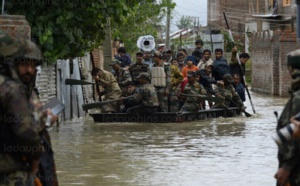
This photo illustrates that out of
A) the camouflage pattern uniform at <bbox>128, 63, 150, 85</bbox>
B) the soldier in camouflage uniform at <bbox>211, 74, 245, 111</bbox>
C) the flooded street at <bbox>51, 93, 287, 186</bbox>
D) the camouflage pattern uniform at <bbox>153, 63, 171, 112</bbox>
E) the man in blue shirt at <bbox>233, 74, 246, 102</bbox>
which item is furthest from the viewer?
the man in blue shirt at <bbox>233, 74, 246, 102</bbox>

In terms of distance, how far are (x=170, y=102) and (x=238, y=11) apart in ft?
180

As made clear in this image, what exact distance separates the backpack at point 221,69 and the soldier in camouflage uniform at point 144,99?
11.0 ft

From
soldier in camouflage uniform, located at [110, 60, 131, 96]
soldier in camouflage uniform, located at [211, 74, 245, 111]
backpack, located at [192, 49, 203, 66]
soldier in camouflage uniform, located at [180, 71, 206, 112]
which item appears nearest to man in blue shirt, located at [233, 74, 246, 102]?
soldier in camouflage uniform, located at [211, 74, 245, 111]

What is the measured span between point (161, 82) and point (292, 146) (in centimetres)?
1437

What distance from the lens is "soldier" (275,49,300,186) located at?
6.64m

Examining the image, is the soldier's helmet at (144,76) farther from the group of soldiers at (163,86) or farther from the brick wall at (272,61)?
the brick wall at (272,61)

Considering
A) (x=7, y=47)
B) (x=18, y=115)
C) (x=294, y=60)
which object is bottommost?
(x=18, y=115)

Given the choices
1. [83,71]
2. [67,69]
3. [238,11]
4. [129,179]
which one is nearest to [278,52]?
[83,71]

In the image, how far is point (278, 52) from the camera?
1468 inches

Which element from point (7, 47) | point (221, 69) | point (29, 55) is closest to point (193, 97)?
point (221, 69)

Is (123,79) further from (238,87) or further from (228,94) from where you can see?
(238,87)

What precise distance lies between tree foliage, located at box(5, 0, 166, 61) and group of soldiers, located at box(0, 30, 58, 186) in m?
10.5

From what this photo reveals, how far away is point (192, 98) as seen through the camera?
21.3 m

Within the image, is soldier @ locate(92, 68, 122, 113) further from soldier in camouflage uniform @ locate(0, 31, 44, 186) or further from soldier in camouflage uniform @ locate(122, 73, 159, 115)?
soldier in camouflage uniform @ locate(0, 31, 44, 186)
